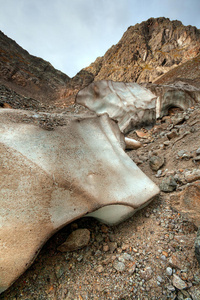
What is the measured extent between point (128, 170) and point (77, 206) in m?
0.82

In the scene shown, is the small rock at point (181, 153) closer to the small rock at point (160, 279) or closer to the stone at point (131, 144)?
the stone at point (131, 144)

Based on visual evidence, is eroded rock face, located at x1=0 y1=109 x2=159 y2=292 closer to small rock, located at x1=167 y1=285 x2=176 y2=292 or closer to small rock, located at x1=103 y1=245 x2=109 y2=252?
small rock, located at x1=103 y1=245 x2=109 y2=252

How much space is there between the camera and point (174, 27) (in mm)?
53906

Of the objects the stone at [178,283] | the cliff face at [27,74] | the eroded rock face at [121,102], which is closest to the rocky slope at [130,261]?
the stone at [178,283]

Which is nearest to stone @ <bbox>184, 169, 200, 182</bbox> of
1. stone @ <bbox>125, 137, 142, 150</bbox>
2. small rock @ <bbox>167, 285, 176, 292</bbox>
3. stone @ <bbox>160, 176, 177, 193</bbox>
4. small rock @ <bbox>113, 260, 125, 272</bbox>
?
stone @ <bbox>160, 176, 177, 193</bbox>

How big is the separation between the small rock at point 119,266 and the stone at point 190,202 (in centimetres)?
84

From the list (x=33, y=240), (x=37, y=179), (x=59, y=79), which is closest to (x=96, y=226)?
(x=33, y=240)

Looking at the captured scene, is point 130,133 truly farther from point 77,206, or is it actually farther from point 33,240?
point 33,240

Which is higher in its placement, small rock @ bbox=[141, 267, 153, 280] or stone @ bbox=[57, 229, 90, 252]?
stone @ bbox=[57, 229, 90, 252]

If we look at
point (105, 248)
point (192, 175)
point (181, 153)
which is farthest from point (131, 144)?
point (105, 248)

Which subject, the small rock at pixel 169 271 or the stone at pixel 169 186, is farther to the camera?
the stone at pixel 169 186

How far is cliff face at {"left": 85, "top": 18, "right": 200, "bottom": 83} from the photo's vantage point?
148ft

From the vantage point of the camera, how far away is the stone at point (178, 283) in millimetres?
987

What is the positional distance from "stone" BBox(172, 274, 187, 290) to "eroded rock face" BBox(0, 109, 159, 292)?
0.58 meters
